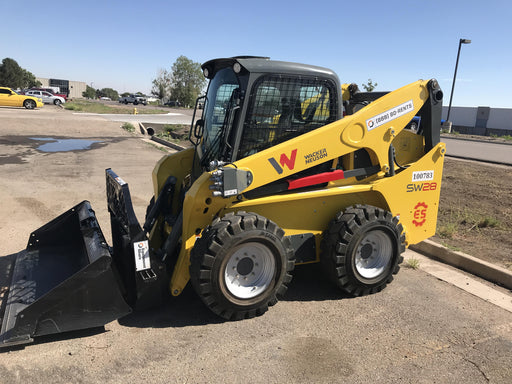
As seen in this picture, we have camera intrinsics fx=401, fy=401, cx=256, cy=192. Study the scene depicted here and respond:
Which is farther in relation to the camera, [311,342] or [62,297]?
[311,342]

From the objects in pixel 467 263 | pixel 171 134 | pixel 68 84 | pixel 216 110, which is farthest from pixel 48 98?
pixel 68 84

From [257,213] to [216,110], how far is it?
1226 mm

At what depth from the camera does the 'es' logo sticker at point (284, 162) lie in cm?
378

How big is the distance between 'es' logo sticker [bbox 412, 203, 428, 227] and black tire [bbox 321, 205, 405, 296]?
449 millimetres

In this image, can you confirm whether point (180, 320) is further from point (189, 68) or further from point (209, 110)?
point (189, 68)

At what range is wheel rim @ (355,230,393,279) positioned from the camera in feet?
14.1

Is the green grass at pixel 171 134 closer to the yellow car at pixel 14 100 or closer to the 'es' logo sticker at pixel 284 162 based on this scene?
the yellow car at pixel 14 100

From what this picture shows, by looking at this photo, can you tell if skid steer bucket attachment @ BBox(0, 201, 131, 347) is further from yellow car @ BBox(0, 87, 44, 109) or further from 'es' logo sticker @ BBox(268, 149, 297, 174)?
yellow car @ BBox(0, 87, 44, 109)

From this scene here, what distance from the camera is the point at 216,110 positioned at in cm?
431

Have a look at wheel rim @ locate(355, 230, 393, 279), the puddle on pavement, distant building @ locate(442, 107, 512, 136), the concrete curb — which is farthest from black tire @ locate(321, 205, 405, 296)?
distant building @ locate(442, 107, 512, 136)

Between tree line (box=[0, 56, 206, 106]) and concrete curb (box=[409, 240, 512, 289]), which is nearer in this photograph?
concrete curb (box=[409, 240, 512, 289])

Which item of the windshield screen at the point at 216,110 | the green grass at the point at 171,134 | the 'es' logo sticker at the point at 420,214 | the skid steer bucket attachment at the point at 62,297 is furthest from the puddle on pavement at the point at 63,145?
the 'es' logo sticker at the point at 420,214

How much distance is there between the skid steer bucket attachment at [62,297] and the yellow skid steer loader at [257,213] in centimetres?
1

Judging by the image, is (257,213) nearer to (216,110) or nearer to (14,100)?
(216,110)
